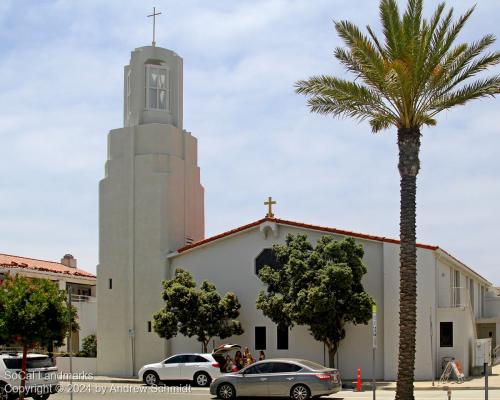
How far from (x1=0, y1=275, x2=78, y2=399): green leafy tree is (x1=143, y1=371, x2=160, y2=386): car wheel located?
9.91 meters

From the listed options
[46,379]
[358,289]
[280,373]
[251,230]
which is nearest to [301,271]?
[358,289]

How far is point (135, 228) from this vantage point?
1556 inches

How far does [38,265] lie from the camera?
56.8 m

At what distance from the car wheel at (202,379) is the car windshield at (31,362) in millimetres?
7663

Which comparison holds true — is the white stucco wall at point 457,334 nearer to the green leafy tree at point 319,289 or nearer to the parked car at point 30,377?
the green leafy tree at point 319,289

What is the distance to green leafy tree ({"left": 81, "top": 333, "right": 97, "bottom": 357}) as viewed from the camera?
1677 inches

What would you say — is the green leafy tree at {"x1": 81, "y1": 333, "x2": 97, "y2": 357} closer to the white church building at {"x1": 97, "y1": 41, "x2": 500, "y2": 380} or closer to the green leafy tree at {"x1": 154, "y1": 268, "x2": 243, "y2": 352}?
the white church building at {"x1": 97, "y1": 41, "x2": 500, "y2": 380}

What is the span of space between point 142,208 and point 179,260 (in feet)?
10.3

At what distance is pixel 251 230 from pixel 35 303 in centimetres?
1690

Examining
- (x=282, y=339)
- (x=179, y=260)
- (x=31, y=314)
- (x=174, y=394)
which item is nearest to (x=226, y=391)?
(x=174, y=394)

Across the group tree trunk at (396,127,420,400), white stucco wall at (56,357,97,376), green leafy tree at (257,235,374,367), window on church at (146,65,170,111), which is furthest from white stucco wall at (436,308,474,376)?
window on church at (146,65,170,111)

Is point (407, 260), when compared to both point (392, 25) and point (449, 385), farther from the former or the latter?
point (449, 385)

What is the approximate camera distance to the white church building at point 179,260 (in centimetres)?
3438

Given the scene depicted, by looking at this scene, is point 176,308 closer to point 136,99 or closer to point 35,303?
point 136,99
